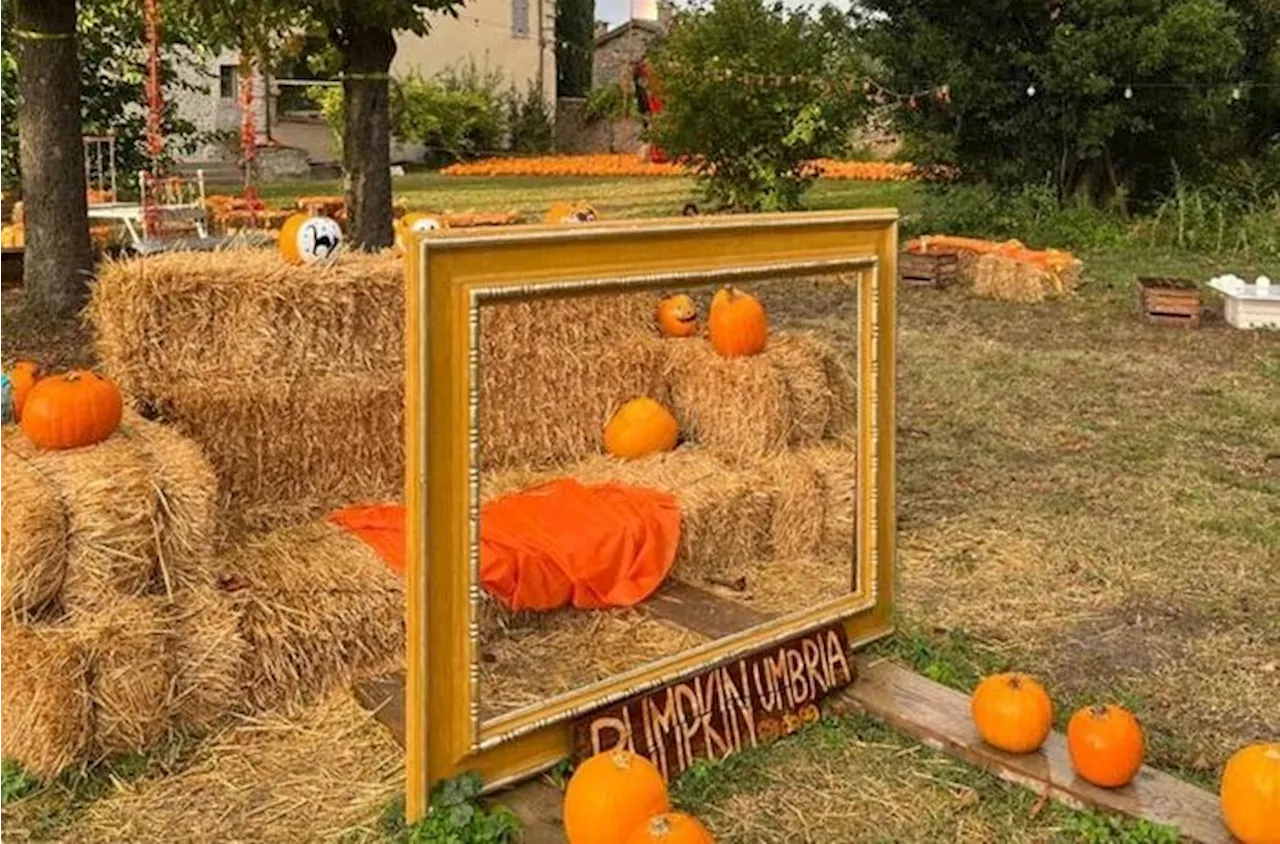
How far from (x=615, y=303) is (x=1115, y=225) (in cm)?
1195

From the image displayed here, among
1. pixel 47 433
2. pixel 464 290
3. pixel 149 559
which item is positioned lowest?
pixel 149 559

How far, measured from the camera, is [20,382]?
15.4 feet

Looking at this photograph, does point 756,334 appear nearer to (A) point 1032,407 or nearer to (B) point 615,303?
(B) point 615,303

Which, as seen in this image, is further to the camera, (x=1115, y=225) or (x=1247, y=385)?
(x=1115, y=225)

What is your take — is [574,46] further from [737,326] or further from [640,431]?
[640,431]

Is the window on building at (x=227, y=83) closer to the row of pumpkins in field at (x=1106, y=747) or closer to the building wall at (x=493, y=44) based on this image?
the building wall at (x=493, y=44)

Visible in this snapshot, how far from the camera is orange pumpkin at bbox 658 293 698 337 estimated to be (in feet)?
19.8

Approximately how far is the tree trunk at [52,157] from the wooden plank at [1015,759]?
7.29 m

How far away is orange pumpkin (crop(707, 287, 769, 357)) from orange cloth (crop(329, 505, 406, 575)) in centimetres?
164

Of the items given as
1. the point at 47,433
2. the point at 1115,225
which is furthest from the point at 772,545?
the point at 1115,225

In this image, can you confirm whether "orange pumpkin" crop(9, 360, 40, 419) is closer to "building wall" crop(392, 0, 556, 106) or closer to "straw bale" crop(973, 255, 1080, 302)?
"straw bale" crop(973, 255, 1080, 302)

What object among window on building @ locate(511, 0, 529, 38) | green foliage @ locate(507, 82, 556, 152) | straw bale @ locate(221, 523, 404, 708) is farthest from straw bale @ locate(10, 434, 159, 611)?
window on building @ locate(511, 0, 529, 38)

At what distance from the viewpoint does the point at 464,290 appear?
3.04 metres

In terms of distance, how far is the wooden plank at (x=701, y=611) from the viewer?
4.43 meters
